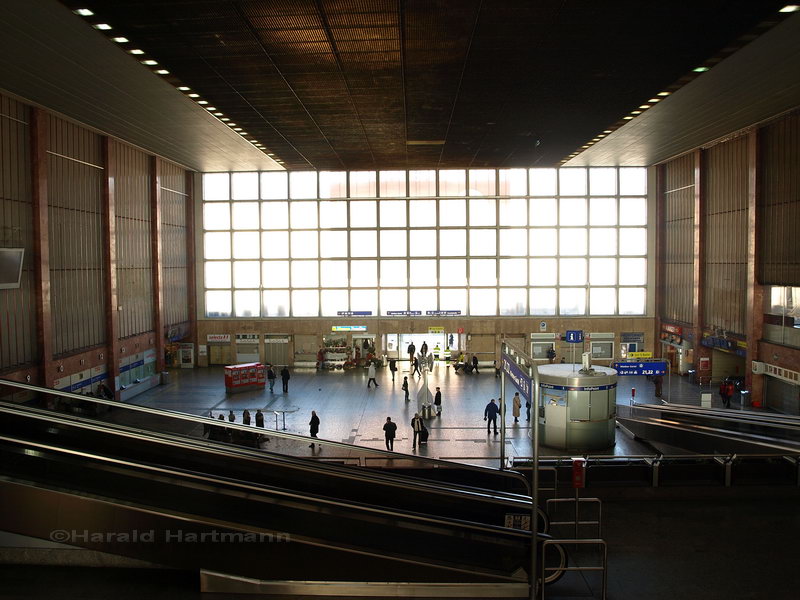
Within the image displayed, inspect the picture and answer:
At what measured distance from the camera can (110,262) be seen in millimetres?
23109

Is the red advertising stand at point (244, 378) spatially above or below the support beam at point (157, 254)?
below

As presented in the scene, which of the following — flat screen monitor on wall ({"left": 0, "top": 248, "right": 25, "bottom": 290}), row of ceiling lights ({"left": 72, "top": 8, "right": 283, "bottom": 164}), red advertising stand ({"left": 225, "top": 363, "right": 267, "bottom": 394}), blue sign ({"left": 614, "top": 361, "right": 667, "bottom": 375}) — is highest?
row of ceiling lights ({"left": 72, "top": 8, "right": 283, "bottom": 164})

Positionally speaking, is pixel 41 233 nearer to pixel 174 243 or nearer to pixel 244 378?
pixel 244 378

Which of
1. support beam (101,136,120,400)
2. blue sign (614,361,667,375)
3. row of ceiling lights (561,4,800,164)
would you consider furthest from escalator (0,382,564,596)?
→ support beam (101,136,120,400)

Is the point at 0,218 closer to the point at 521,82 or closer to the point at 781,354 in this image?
the point at 521,82

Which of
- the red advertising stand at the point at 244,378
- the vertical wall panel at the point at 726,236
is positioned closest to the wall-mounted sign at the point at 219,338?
the red advertising stand at the point at 244,378

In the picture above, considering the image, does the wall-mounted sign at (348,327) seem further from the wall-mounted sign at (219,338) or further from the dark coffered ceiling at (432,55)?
the dark coffered ceiling at (432,55)

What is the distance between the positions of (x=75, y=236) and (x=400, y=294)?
15.9m

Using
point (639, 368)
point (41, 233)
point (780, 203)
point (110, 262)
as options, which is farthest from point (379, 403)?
point (780, 203)

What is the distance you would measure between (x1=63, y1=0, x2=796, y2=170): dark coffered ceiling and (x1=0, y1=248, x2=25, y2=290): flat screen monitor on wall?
7.13 m

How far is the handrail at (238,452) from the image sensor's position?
220 inches

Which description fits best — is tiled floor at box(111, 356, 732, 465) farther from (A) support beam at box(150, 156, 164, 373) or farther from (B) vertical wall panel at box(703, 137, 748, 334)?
(B) vertical wall panel at box(703, 137, 748, 334)

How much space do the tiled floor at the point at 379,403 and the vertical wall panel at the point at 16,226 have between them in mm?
5308

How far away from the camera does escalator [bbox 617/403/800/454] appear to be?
12477 millimetres
